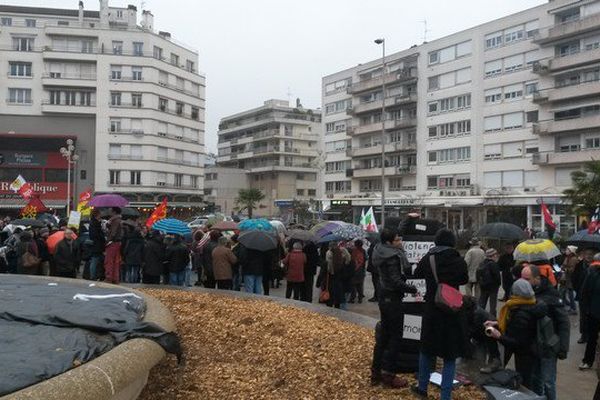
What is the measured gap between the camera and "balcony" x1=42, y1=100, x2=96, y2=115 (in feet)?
199

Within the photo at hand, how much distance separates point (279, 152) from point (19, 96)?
40063 mm

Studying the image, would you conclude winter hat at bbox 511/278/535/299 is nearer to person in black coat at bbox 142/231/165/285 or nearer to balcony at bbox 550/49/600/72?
person in black coat at bbox 142/231/165/285

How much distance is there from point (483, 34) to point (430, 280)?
178 feet

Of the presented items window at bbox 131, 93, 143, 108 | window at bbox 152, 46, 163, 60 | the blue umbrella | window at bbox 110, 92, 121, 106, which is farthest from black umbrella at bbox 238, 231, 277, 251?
window at bbox 152, 46, 163, 60

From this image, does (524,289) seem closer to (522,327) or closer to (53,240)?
(522,327)

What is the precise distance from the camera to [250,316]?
29.9 feet

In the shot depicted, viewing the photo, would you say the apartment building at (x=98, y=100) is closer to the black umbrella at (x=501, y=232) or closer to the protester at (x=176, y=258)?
the protester at (x=176, y=258)

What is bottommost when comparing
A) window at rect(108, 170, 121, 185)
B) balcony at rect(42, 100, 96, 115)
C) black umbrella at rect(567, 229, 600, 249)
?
black umbrella at rect(567, 229, 600, 249)

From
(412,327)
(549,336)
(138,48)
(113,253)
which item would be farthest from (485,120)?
(549,336)

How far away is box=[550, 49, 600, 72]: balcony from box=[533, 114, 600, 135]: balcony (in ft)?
14.2

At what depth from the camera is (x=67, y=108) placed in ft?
202

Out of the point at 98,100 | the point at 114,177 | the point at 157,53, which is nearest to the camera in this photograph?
the point at 98,100

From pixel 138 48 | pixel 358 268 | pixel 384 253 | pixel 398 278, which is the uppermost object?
pixel 138 48

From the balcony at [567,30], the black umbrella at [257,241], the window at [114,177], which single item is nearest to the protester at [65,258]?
the black umbrella at [257,241]
